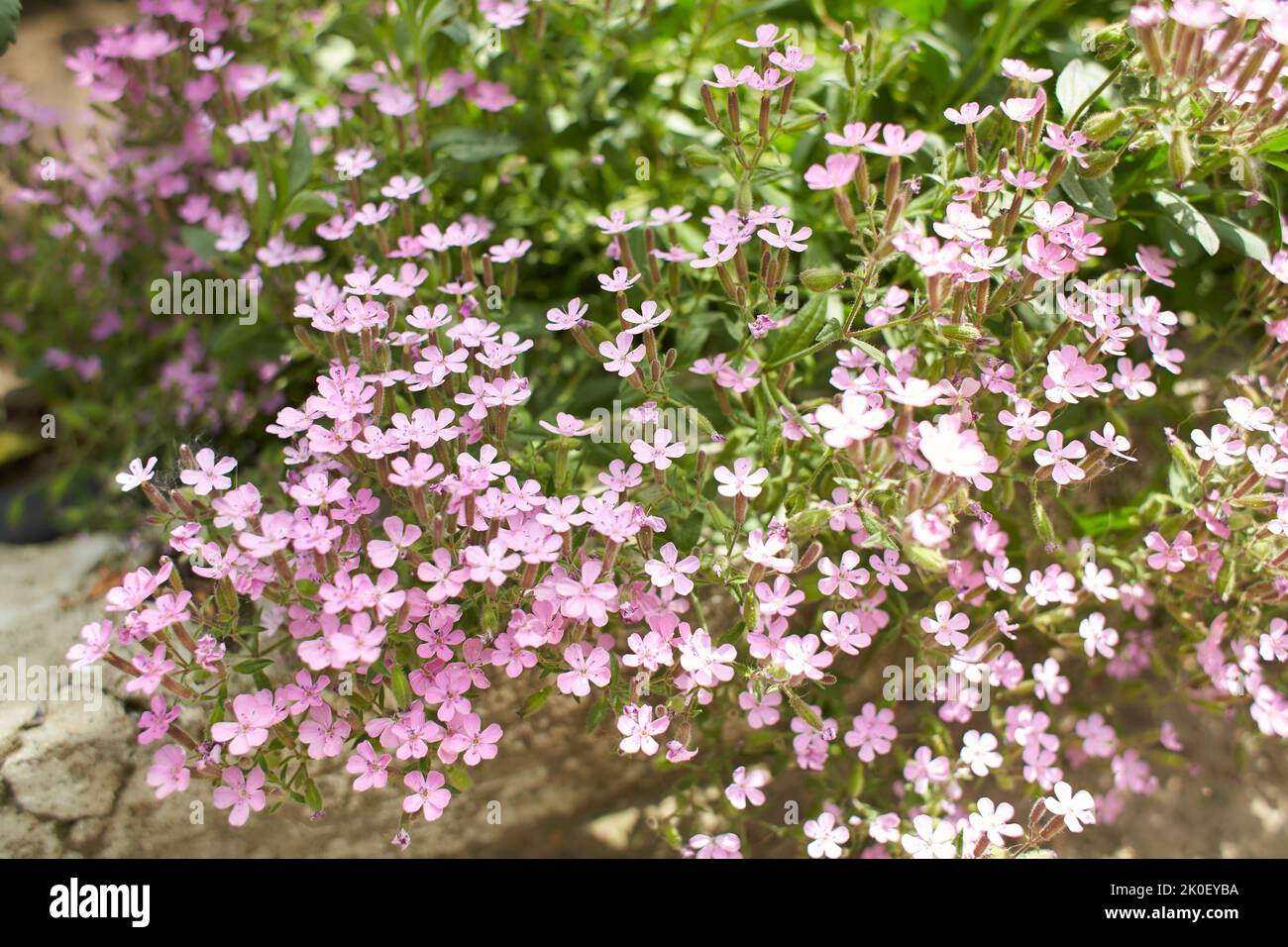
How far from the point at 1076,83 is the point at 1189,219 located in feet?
0.96

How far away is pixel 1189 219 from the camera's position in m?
1.62

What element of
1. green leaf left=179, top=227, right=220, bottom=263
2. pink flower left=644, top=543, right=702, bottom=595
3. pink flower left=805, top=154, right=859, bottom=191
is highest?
pink flower left=805, top=154, right=859, bottom=191

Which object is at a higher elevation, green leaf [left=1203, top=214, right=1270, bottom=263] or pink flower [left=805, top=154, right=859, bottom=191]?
pink flower [left=805, top=154, right=859, bottom=191]

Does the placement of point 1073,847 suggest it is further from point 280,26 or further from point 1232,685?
point 280,26

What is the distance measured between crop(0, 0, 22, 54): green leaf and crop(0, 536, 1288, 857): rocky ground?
1.05m

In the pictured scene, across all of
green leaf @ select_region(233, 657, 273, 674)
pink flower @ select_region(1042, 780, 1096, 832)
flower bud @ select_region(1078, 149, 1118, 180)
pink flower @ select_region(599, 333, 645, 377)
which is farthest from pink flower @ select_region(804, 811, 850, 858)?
flower bud @ select_region(1078, 149, 1118, 180)

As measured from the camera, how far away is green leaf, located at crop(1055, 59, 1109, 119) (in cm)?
160

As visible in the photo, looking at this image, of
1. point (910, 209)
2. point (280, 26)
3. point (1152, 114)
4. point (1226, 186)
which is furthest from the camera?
point (280, 26)

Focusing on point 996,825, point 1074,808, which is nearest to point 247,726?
point 996,825

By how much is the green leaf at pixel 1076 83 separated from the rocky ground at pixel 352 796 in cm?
136

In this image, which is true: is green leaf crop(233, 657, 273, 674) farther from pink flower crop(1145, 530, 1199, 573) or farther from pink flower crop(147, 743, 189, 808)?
pink flower crop(1145, 530, 1199, 573)
